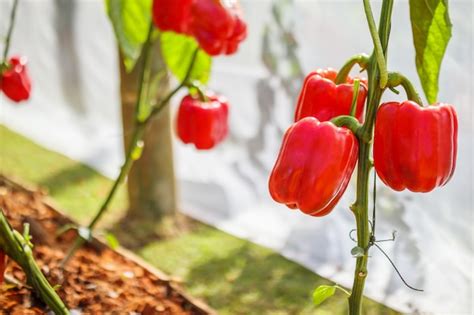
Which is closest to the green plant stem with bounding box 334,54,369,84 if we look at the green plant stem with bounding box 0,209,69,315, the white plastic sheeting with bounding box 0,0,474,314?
the green plant stem with bounding box 0,209,69,315

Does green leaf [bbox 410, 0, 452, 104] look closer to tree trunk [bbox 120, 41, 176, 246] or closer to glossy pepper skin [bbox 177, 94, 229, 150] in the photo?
glossy pepper skin [bbox 177, 94, 229, 150]

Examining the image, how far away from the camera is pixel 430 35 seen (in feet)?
3.25

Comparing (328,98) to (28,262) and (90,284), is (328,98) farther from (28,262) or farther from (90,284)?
(90,284)

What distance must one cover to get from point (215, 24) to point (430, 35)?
50 centimetres

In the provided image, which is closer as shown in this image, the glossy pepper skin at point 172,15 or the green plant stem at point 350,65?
the green plant stem at point 350,65

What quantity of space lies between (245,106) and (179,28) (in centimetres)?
106

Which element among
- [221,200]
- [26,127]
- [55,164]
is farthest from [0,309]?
[26,127]

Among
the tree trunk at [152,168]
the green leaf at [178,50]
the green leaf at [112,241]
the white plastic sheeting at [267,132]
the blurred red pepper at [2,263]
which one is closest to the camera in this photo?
the blurred red pepper at [2,263]

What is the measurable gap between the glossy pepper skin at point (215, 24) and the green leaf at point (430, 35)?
1.59ft

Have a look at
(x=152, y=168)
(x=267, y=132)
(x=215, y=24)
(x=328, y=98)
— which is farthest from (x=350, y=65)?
(x=267, y=132)

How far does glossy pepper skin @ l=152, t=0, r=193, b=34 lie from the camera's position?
4.60ft

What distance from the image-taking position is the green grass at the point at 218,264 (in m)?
1.87

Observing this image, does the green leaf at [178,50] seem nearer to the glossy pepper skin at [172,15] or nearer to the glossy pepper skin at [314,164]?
the glossy pepper skin at [172,15]

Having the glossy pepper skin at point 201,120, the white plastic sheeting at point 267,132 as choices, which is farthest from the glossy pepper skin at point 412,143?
the white plastic sheeting at point 267,132
